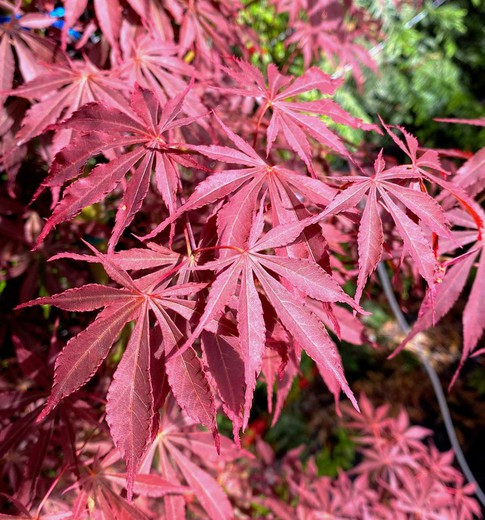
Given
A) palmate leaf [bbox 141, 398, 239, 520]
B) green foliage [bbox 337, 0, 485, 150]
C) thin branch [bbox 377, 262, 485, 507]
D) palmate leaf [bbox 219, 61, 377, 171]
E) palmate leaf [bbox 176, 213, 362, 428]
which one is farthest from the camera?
green foliage [bbox 337, 0, 485, 150]

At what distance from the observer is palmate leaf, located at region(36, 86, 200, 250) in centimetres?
56

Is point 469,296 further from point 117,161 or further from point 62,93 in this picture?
point 62,93

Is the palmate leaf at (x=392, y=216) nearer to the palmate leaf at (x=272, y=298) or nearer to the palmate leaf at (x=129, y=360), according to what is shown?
the palmate leaf at (x=272, y=298)

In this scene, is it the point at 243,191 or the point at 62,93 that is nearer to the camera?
the point at 243,191

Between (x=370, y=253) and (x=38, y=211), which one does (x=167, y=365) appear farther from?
(x=38, y=211)

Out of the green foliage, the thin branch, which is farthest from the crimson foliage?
the green foliage

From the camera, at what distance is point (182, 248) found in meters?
0.77

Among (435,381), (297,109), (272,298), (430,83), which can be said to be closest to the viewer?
(272,298)

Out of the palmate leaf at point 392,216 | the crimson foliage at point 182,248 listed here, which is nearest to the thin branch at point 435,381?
the crimson foliage at point 182,248

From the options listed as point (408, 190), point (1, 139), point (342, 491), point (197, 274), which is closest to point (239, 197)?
point (197, 274)

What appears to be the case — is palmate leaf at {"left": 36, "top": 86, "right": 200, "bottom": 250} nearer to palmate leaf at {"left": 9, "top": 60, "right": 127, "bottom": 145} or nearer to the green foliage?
palmate leaf at {"left": 9, "top": 60, "right": 127, "bottom": 145}

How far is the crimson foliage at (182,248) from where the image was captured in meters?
0.52

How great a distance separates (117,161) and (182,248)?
0.21 metres

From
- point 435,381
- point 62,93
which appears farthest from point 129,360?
point 435,381
